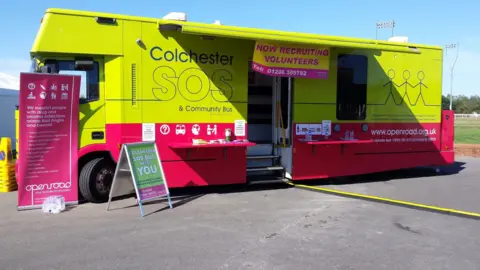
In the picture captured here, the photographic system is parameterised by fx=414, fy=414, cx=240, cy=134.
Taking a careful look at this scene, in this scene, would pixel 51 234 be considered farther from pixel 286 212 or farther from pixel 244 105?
pixel 244 105

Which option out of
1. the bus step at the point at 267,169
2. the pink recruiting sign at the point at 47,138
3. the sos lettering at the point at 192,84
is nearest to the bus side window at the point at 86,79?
the pink recruiting sign at the point at 47,138

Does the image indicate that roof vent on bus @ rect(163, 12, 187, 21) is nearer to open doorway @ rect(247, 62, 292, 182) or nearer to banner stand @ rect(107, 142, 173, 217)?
open doorway @ rect(247, 62, 292, 182)

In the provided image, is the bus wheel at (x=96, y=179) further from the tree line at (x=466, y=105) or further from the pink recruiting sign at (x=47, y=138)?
the tree line at (x=466, y=105)

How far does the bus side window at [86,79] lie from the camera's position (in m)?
7.07

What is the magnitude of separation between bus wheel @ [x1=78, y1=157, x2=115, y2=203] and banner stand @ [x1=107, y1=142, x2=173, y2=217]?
1.32ft

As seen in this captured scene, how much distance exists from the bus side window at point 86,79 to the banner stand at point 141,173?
117 cm

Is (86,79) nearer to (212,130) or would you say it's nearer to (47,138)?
(47,138)

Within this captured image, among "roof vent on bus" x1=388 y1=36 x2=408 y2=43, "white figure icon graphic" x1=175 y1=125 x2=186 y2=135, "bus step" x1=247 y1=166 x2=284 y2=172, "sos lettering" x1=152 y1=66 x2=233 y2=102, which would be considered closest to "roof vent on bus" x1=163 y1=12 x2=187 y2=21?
"sos lettering" x1=152 y1=66 x2=233 y2=102

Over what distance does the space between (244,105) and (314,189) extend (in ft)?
7.52

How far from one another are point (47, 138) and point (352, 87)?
6230mm

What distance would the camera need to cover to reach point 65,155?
22.8 feet

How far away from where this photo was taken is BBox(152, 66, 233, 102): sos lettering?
24.7 feet

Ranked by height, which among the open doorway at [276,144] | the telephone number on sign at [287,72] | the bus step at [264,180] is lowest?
the bus step at [264,180]

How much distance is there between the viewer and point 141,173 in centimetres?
683
